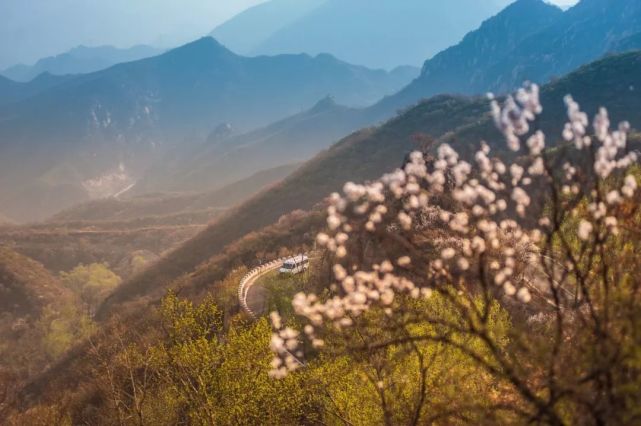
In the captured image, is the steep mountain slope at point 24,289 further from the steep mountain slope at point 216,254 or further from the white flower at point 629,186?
the white flower at point 629,186

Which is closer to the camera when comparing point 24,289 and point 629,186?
point 629,186

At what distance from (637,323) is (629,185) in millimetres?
2420

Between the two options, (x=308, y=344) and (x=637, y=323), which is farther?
(x=308, y=344)

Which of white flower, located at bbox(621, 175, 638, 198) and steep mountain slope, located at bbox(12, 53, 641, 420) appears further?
steep mountain slope, located at bbox(12, 53, 641, 420)

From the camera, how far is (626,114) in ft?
613

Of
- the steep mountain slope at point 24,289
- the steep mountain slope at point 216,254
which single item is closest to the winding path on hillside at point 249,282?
the steep mountain slope at point 216,254

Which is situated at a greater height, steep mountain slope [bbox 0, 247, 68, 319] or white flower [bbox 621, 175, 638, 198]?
white flower [bbox 621, 175, 638, 198]

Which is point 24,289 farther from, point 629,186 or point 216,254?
point 629,186

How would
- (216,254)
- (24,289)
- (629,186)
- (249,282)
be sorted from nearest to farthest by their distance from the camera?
(629,186) → (249,282) → (216,254) → (24,289)

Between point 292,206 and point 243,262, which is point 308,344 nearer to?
point 243,262

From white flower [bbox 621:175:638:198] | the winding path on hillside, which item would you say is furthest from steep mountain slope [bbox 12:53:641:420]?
white flower [bbox 621:175:638:198]

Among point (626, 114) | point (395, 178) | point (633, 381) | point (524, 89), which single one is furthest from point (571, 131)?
point (626, 114)

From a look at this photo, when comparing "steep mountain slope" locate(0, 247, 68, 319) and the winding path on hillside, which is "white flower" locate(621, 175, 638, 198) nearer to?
the winding path on hillside

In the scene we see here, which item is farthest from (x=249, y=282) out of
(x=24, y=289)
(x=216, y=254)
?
(x=24, y=289)
